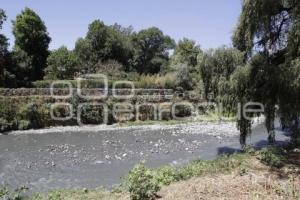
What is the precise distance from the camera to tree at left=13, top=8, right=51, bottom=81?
45625 millimetres

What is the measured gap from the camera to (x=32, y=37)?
46.0 m

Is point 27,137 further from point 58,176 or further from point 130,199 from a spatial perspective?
point 130,199

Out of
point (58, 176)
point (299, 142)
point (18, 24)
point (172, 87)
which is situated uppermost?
point (18, 24)

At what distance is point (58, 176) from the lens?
619 inches

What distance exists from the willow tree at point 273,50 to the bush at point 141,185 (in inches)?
303

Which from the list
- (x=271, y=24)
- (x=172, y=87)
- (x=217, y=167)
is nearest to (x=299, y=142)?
(x=271, y=24)

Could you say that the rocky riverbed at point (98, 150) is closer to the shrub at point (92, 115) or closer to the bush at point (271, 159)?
the shrub at point (92, 115)

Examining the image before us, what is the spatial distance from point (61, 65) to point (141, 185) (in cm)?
3598

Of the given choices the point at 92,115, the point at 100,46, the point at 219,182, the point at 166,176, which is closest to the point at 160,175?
the point at 166,176

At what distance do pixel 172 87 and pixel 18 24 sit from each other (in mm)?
19204

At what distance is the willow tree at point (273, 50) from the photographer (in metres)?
15.4

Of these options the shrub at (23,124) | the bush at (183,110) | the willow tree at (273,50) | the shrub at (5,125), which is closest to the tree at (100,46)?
the bush at (183,110)

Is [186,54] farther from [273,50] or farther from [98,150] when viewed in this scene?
[273,50]

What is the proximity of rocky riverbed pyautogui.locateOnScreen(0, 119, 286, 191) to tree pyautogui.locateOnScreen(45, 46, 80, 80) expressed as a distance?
15.8 metres
